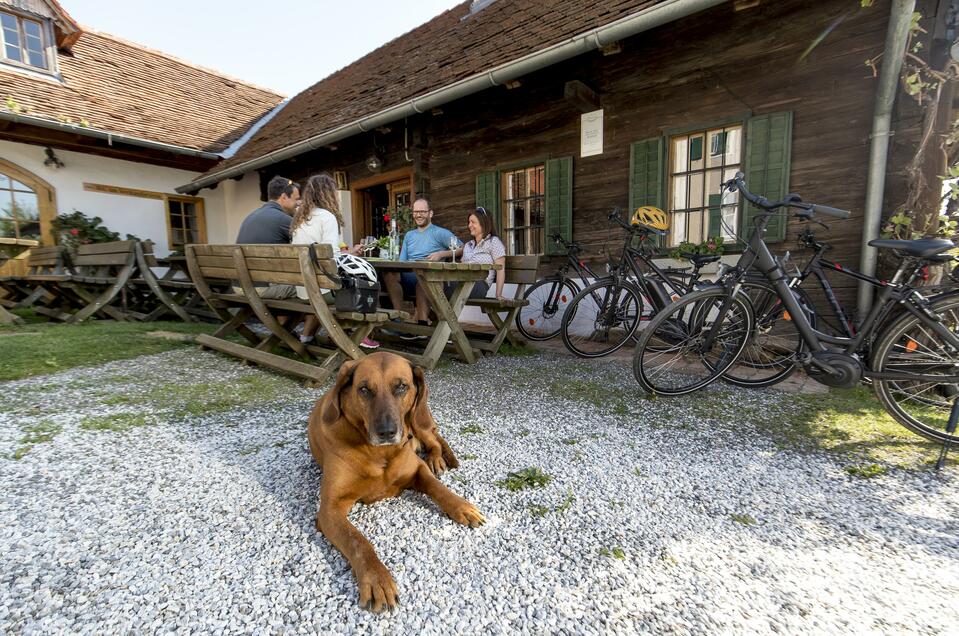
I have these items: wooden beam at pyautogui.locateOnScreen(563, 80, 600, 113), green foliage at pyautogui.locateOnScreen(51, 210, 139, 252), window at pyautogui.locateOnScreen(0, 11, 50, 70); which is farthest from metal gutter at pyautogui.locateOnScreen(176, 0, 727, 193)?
window at pyautogui.locateOnScreen(0, 11, 50, 70)

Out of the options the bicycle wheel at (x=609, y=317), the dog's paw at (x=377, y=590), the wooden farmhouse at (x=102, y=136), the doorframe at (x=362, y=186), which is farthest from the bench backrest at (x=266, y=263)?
the wooden farmhouse at (x=102, y=136)

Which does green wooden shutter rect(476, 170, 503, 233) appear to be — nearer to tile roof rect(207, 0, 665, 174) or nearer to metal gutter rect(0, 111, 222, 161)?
tile roof rect(207, 0, 665, 174)

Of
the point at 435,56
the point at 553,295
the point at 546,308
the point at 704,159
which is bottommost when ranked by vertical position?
the point at 546,308

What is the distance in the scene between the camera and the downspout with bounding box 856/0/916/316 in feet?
10.2

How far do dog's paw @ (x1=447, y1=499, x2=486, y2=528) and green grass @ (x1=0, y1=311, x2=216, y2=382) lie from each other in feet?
11.4

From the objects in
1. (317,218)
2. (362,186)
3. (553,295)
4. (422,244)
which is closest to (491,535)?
(317,218)

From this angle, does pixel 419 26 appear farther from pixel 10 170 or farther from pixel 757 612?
pixel 757 612

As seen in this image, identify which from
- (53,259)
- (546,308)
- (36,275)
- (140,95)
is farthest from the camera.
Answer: (140,95)

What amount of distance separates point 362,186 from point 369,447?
24.3 feet

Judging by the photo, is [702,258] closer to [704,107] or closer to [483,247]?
[704,107]

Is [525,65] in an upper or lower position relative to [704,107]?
upper

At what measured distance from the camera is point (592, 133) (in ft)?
16.7

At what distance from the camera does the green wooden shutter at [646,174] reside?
462 centimetres

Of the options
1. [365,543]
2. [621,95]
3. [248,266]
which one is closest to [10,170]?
[248,266]
